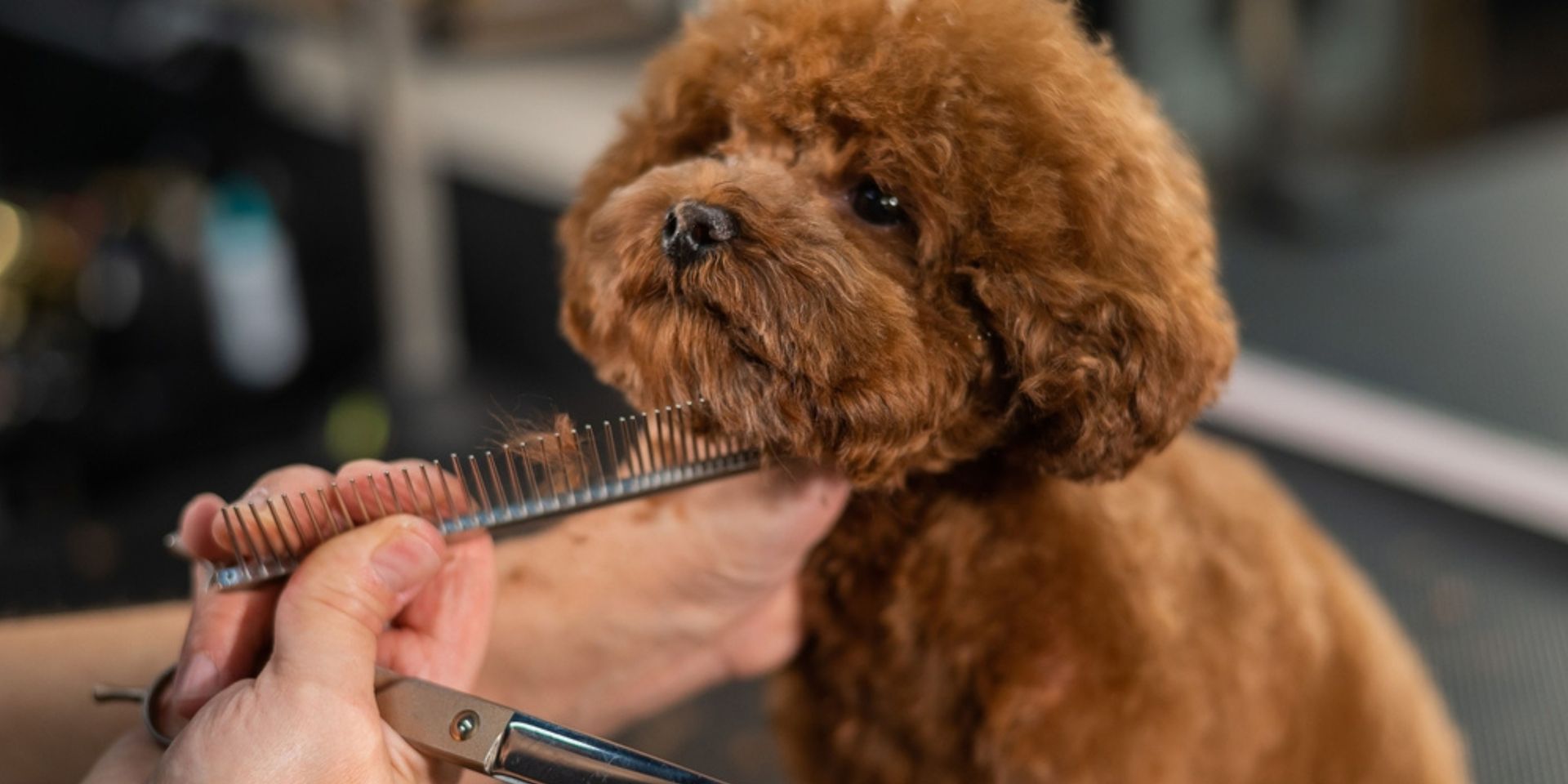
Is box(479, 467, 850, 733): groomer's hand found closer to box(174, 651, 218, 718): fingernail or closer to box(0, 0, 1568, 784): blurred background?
box(174, 651, 218, 718): fingernail

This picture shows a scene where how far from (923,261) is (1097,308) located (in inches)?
3.7

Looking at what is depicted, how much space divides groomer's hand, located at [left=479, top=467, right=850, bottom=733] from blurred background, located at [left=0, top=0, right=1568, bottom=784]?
1.22ft

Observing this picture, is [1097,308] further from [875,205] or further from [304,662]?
[304,662]

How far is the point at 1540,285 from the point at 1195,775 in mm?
1232

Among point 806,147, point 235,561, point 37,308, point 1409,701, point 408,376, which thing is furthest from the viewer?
point 408,376

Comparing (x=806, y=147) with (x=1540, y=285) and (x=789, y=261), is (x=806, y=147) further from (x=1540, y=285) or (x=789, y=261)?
(x=1540, y=285)

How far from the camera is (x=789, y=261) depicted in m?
0.57

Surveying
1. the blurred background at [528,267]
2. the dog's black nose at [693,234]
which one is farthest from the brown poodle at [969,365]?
the blurred background at [528,267]

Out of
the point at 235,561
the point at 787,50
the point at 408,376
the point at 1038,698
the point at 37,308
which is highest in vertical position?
the point at 787,50

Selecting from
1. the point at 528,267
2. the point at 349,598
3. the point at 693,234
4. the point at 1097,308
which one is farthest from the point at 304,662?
the point at 528,267

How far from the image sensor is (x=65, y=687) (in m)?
0.67

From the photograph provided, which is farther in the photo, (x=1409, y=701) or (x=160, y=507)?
(x=160, y=507)

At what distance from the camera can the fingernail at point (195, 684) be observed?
1.80 ft

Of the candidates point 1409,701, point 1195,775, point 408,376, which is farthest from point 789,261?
point 408,376
